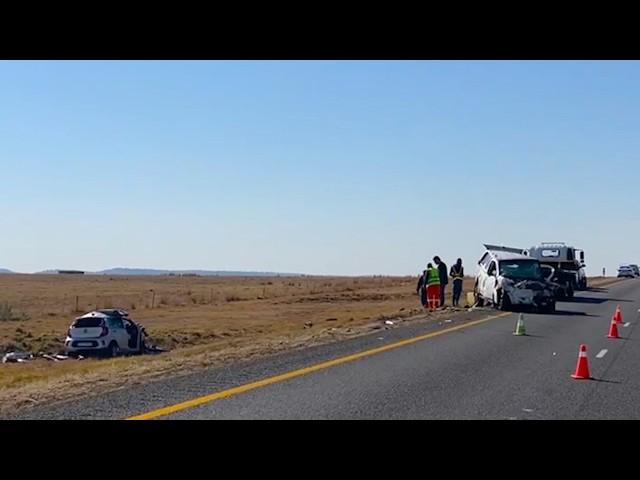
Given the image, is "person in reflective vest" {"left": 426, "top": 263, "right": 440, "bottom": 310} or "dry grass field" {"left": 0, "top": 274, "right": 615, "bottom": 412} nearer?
"dry grass field" {"left": 0, "top": 274, "right": 615, "bottom": 412}

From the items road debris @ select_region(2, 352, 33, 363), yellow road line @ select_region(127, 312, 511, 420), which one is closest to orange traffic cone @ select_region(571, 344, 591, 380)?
yellow road line @ select_region(127, 312, 511, 420)

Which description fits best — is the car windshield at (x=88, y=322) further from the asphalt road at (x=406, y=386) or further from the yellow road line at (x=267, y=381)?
the yellow road line at (x=267, y=381)

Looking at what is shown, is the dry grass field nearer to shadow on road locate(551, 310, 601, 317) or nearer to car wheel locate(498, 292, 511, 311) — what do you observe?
car wheel locate(498, 292, 511, 311)

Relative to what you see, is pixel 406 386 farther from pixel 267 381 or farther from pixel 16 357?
pixel 16 357

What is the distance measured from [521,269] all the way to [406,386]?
21667 millimetres

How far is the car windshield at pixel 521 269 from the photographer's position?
33922 millimetres

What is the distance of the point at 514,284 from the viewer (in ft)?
110

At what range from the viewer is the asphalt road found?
11297mm

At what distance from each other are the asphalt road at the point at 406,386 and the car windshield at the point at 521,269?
476 inches

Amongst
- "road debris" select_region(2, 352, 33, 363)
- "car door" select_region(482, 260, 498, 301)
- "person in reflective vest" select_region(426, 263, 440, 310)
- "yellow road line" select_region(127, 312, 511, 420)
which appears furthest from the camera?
"person in reflective vest" select_region(426, 263, 440, 310)

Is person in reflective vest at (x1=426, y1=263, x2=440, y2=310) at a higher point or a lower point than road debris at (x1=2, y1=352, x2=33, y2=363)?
higher
